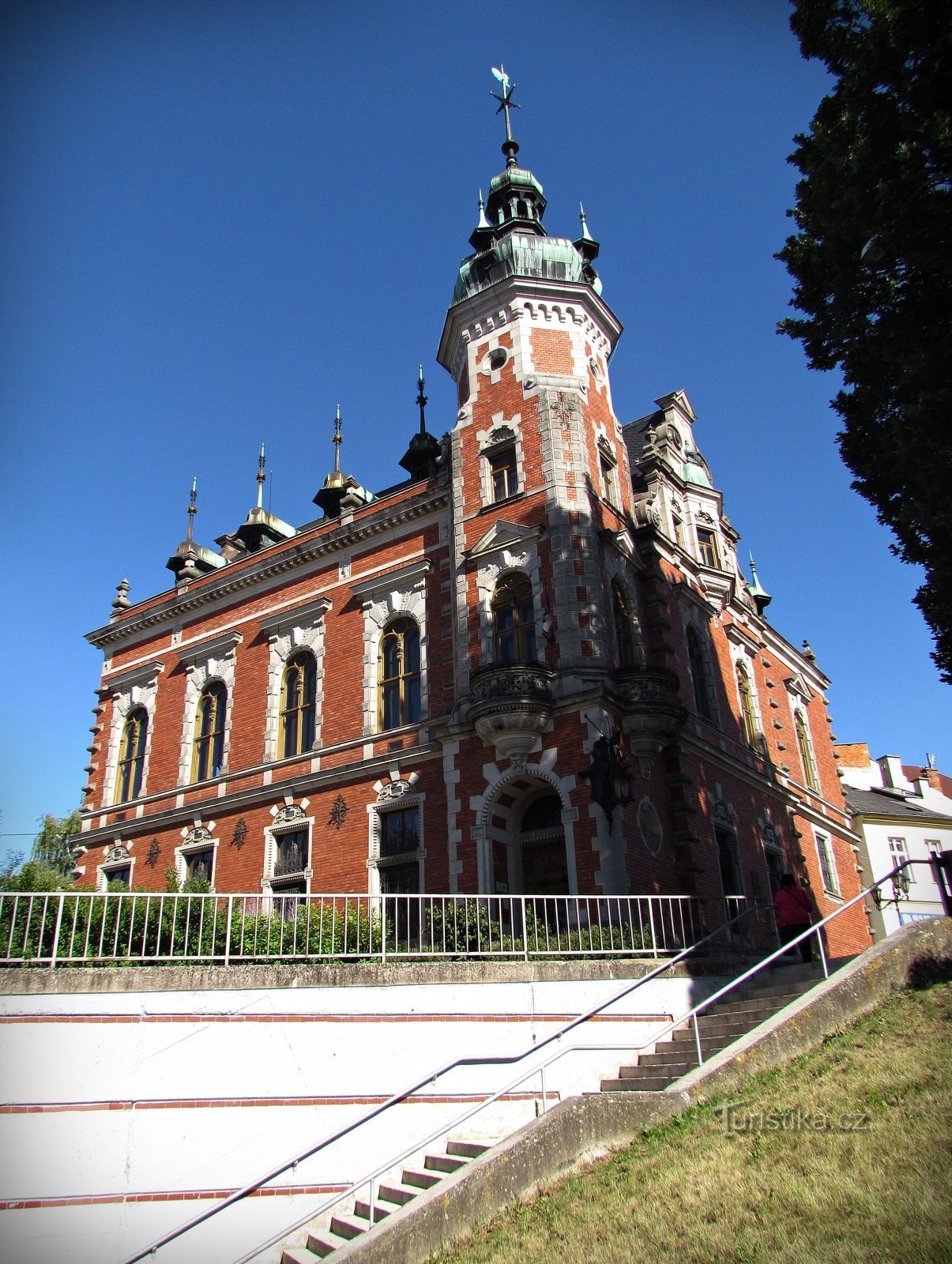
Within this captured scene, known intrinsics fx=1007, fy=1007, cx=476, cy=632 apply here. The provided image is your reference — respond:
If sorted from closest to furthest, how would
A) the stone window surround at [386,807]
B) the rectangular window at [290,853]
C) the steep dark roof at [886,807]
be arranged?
the stone window surround at [386,807] → the rectangular window at [290,853] → the steep dark roof at [886,807]

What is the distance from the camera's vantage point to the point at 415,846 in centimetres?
2191

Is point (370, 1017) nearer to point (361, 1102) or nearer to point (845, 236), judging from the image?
point (361, 1102)

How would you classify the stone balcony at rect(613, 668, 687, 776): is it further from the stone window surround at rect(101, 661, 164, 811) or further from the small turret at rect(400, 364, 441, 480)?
the stone window surround at rect(101, 661, 164, 811)

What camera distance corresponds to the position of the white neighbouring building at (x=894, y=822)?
3938 cm

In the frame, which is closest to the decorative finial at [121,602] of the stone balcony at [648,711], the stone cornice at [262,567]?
the stone cornice at [262,567]

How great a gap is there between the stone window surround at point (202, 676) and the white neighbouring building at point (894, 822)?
849 inches

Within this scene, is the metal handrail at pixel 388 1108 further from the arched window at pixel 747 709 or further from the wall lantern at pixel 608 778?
the arched window at pixel 747 709

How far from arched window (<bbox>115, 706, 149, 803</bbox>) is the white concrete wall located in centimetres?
1838

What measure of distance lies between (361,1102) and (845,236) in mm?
13097

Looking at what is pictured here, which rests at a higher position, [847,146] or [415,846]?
[847,146]

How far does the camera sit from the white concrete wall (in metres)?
10.9

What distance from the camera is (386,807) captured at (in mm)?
22797

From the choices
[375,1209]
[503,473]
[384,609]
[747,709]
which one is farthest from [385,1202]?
[747,709]

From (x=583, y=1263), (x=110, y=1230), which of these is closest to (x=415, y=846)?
(x=110, y=1230)
